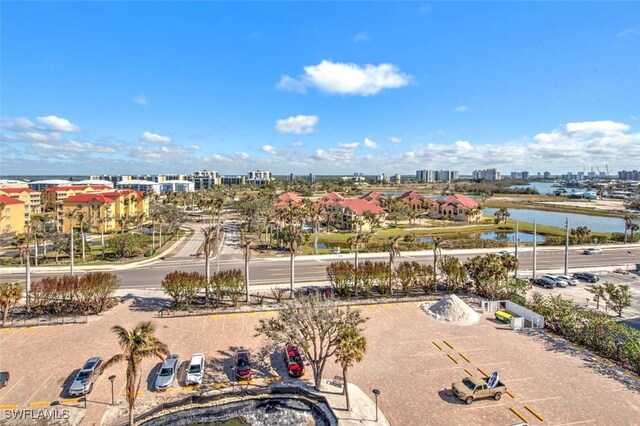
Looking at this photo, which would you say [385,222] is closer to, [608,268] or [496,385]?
[608,268]

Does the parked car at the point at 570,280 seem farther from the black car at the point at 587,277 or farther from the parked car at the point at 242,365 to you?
the parked car at the point at 242,365

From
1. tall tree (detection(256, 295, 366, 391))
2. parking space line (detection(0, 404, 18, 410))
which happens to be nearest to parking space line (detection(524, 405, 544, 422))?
tall tree (detection(256, 295, 366, 391))

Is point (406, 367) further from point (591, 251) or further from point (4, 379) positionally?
point (591, 251)

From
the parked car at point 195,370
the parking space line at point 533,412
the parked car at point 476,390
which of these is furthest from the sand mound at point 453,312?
the parked car at point 195,370

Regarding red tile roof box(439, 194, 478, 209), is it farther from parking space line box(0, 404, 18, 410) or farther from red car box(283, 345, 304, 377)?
parking space line box(0, 404, 18, 410)

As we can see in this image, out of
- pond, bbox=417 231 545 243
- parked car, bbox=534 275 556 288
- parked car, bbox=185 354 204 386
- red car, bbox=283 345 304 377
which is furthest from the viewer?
pond, bbox=417 231 545 243

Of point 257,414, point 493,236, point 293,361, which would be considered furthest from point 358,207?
point 257,414
